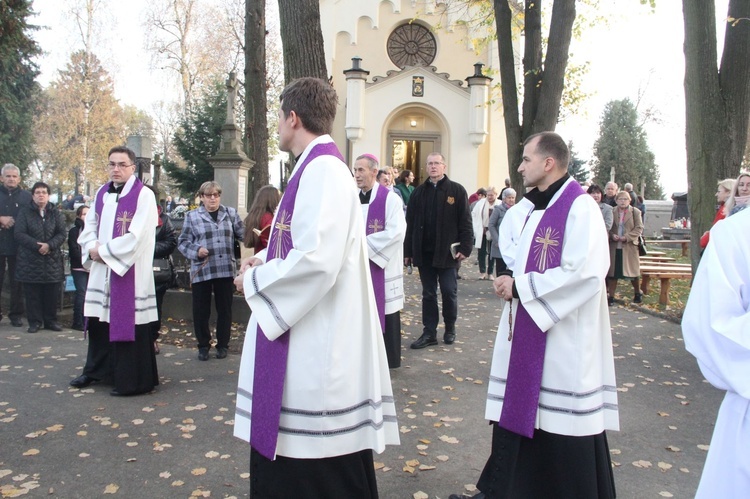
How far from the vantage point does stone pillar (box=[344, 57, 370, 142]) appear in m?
24.9

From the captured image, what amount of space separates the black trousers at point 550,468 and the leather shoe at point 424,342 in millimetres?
4232

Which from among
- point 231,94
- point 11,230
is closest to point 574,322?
point 11,230

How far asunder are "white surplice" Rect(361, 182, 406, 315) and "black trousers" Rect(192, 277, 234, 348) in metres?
1.90

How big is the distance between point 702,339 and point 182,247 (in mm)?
6020

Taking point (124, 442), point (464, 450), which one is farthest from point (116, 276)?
point (464, 450)

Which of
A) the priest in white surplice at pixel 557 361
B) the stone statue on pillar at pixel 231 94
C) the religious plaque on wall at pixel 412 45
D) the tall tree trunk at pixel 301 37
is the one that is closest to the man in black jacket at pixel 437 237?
the tall tree trunk at pixel 301 37

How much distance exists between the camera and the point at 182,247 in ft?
23.6

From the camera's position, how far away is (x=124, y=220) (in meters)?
5.78

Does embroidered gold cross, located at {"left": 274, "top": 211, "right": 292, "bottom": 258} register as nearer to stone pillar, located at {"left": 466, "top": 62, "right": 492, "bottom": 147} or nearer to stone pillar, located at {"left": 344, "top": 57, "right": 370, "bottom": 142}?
stone pillar, located at {"left": 344, "top": 57, "right": 370, "bottom": 142}

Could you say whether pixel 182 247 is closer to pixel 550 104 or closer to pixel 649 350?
pixel 649 350

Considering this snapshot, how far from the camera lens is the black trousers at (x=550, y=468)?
3281 millimetres

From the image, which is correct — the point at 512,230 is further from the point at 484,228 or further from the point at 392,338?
the point at 484,228

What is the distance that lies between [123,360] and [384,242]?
265 centimetres

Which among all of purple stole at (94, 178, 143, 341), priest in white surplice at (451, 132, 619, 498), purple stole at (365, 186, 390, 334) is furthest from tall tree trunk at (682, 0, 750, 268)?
purple stole at (94, 178, 143, 341)
